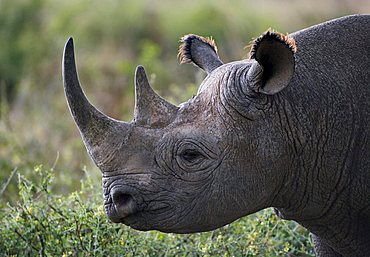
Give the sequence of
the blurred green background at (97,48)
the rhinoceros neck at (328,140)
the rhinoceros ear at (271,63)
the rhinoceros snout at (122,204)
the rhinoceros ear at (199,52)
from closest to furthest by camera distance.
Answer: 1. the rhinoceros snout at (122,204)
2. the rhinoceros ear at (271,63)
3. the rhinoceros neck at (328,140)
4. the rhinoceros ear at (199,52)
5. the blurred green background at (97,48)

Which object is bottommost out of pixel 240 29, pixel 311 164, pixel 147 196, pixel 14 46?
pixel 147 196

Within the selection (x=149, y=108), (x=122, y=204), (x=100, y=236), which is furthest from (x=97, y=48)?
(x=122, y=204)

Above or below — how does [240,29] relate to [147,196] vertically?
above

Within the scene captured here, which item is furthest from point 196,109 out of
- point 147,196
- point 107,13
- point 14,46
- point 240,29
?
point 107,13

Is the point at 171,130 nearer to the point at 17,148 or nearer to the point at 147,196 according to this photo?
the point at 147,196

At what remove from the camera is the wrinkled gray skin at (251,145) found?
15.5 feet

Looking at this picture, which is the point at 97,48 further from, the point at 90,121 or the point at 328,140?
the point at 90,121

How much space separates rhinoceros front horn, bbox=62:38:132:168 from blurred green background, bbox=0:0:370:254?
4.31 meters

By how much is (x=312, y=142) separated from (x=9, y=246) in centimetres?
229

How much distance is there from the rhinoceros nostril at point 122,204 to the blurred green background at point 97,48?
4.36m

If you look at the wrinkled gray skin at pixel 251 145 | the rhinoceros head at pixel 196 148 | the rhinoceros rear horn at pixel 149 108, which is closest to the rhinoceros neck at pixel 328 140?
the wrinkled gray skin at pixel 251 145

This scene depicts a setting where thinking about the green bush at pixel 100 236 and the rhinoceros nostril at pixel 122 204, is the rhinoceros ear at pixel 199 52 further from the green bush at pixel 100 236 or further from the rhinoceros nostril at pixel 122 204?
the green bush at pixel 100 236

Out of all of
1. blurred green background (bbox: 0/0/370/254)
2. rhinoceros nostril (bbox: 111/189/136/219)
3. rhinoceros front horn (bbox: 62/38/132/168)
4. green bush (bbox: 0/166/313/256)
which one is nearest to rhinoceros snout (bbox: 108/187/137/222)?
rhinoceros nostril (bbox: 111/189/136/219)

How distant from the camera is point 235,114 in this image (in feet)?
15.9
